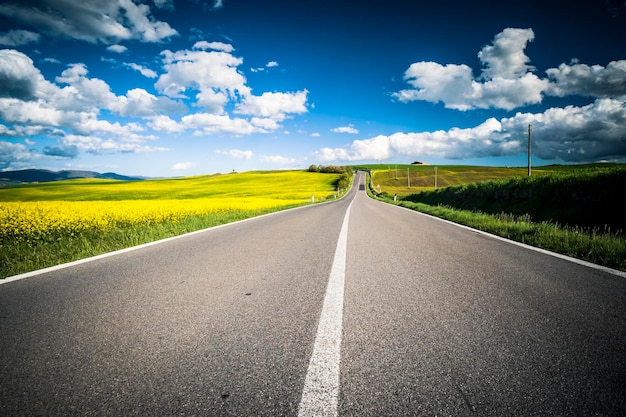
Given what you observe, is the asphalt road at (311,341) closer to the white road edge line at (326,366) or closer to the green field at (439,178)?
the white road edge line at (326,366)

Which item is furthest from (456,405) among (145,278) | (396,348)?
(145,278)

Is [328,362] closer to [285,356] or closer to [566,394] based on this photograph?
[285,356]

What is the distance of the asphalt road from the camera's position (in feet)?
4.75

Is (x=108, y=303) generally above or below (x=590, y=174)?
below

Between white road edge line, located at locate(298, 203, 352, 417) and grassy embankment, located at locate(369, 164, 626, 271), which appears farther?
grassy embankment, located at locate(369, 164, 626, 271)

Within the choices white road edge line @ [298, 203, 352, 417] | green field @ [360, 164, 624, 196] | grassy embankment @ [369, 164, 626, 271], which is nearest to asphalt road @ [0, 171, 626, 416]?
white road edge line @ [298, 203, 352, 417]

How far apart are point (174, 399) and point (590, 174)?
50.7 ft

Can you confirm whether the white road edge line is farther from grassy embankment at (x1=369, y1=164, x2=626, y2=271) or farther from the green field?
the green field

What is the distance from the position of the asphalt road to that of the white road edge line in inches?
0.5

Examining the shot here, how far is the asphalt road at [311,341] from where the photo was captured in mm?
1448

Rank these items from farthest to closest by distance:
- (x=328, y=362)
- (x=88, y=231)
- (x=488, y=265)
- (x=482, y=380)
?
(x=88, y=231), (x=488, y=265), (x=328, y=362), (x=482, y=380)

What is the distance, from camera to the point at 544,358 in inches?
71.2

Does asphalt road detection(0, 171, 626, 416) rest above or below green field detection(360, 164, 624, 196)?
below

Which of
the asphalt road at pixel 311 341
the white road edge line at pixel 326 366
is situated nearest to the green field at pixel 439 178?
the asphalt road at pixel 311 341
